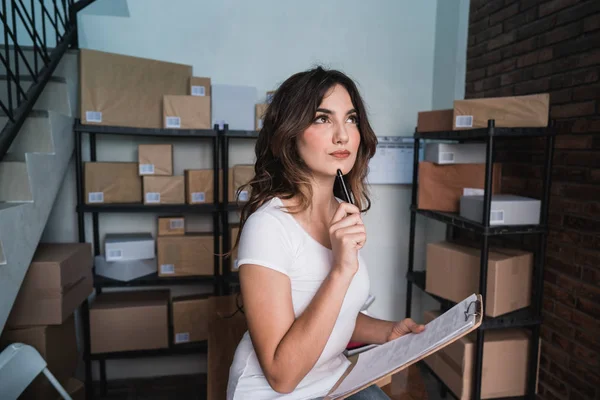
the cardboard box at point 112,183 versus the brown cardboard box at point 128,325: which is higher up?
the cardboard box at point 112,183

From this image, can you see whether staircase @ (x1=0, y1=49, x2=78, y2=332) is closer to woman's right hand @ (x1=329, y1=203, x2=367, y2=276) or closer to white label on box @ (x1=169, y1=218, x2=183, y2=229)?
white label on box @ (x1=169, y1=218, x2=183, y2=229)

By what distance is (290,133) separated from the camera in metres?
1.13

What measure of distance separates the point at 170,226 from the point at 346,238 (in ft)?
5.69

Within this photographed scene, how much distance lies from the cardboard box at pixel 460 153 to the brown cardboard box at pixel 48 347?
2.17 m

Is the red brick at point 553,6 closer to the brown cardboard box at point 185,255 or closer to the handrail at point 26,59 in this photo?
the brown cardboard box at point 185,255

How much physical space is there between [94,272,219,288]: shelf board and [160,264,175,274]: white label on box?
0.13 ft

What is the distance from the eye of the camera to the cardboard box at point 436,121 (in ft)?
7.16

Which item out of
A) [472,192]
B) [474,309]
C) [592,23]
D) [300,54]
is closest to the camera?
[474,309]

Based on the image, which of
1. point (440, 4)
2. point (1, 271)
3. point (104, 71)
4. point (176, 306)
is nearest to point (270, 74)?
point (104, 71)

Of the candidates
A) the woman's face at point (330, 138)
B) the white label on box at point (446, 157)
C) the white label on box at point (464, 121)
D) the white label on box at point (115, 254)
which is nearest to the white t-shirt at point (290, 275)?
the woman's face at point (330, 138)

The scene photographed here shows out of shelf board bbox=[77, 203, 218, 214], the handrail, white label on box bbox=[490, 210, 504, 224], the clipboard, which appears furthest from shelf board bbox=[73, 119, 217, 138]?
the clipboard

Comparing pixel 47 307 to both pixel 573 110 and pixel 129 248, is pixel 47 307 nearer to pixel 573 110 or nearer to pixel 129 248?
pixel 129 248

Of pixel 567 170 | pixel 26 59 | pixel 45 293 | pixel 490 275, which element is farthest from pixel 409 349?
pixel 26 59

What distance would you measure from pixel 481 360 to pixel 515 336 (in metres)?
0.25
